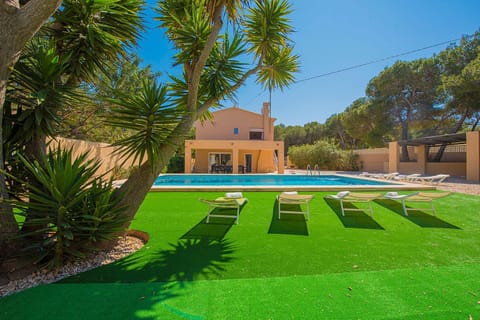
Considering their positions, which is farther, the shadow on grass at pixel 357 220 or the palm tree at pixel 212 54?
the shadow on grass at pixel 357 220

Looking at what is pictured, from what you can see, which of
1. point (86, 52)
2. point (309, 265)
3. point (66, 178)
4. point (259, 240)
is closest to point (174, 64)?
point (86, 52)

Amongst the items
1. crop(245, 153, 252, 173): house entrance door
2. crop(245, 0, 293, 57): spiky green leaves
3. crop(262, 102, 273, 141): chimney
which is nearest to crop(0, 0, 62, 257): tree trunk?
crop(245, 0, 293, 57): spiky green leaves

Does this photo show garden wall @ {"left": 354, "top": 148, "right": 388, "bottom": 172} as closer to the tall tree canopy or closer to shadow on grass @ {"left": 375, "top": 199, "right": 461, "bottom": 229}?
the tall tree canopy

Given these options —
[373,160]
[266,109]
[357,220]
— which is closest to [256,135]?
[266,109]

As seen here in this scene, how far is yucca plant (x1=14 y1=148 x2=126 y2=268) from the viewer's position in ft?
9.50

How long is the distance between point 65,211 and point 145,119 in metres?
1.72

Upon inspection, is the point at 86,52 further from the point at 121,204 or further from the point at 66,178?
the point at 121,204

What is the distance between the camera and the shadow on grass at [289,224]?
5062 mm

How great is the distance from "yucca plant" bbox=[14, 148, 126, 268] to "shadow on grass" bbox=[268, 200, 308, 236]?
3.41 m

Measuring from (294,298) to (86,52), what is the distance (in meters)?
5.14

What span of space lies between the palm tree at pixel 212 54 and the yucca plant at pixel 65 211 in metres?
0.50

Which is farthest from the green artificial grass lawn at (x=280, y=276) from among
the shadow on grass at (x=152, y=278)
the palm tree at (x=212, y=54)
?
the palm tree at (x=212, y=54)

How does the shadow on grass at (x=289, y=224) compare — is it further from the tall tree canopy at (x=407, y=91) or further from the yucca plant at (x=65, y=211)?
the tall tree canopy at (x=407, y=91)

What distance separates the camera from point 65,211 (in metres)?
2.98
